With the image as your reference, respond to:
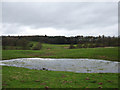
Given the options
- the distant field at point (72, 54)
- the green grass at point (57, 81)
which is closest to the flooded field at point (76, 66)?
the green grass at point (57, 81)

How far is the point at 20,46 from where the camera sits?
304ft

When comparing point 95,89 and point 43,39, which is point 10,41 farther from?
point 95,89

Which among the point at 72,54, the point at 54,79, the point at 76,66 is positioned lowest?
the point at 76,66

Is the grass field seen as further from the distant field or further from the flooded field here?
the distant field

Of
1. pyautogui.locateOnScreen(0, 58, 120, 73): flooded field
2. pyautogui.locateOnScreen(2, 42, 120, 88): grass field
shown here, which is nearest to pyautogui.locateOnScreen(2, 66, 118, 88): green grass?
pyautogui.locateOnScreen(2, 42, 120, 88): grass field

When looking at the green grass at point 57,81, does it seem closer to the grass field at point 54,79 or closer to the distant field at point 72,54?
the grass field at point 54,79

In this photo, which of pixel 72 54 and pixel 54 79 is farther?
pixel 72 54

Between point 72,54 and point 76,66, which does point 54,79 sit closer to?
point 76,66

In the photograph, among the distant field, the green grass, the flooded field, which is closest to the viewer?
the green grass

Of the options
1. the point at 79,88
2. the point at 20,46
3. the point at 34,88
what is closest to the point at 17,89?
the point at 34,88

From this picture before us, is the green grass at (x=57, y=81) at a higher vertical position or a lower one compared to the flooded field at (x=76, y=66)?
higher

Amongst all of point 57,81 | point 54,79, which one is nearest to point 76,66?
point 54,79

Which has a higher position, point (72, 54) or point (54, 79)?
point (54, 79)

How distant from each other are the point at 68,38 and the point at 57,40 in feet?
48.8
